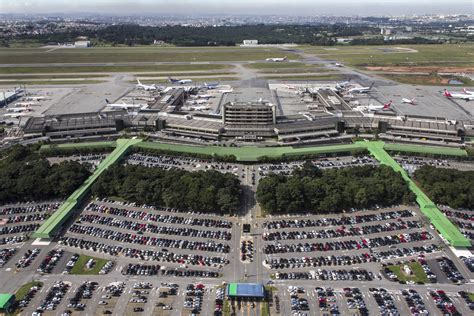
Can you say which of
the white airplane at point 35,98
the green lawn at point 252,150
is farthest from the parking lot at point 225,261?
the white airplane at point 35,98

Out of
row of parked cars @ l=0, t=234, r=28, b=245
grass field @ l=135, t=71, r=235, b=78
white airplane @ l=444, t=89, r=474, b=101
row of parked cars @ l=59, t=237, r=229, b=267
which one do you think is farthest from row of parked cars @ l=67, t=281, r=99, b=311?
grass field @ l=135, t=71, r=235, b=78

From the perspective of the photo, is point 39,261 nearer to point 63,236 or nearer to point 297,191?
point 63,236

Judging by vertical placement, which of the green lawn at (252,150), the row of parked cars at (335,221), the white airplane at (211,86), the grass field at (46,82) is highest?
the white airplane at (211,86)

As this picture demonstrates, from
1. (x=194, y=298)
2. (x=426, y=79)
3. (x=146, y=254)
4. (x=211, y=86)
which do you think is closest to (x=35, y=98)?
(x=211, y=86)

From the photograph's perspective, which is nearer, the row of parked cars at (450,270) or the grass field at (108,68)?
the row of parked cars at (450,270)

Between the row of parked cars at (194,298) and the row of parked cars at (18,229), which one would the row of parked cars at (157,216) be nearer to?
the row of parked cars at (18,229)

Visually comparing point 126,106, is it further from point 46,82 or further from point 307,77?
point 307,77

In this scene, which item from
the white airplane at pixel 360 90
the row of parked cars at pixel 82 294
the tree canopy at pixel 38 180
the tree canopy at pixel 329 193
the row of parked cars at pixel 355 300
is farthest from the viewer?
the white airplane at pixel 360 90

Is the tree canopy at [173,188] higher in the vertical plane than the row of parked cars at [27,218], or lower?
higher
